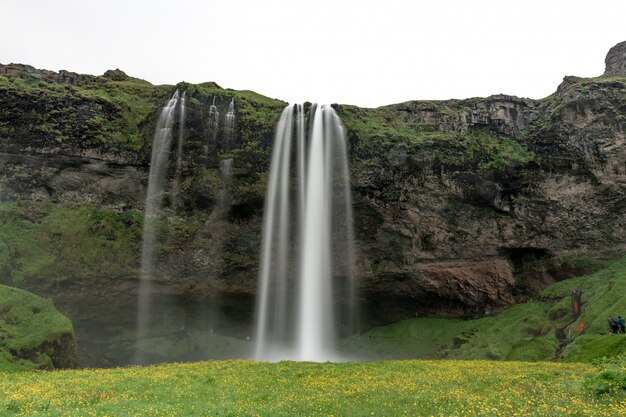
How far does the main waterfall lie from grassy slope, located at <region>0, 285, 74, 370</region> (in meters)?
23.7

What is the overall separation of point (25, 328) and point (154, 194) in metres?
23.5

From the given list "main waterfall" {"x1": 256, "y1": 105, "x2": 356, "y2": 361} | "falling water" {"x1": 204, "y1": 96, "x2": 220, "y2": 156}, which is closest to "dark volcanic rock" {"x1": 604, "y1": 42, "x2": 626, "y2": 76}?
"main waterfall" {"x1": 256, "y1": 105, "x2": 356, "y2": 361}

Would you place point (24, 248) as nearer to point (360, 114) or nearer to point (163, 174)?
point (163, 174)

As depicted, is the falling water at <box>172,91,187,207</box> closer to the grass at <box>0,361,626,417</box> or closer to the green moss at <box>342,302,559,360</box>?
the green moss at <box>342,302,559,360</box>

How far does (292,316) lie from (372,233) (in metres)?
14.3

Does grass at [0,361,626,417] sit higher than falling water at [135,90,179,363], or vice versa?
falling water at [135,90,179,363]

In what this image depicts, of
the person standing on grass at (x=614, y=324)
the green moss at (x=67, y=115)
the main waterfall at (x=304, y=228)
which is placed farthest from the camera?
the green moss at (x=67, y=115)

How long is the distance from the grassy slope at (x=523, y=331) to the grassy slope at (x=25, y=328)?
105ft

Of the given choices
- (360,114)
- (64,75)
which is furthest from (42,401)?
(64,75)

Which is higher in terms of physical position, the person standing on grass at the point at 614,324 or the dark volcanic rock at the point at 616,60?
the dark volcanic rock at the point at 616,60

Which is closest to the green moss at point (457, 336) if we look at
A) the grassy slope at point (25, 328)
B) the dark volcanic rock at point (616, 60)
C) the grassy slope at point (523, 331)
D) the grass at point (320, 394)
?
the grassy slope at point (523, 331)

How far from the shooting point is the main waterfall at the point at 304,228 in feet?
165

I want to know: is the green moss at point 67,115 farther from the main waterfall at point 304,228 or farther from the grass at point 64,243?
the main waterfall at point 304,228

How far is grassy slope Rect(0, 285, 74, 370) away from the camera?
27.9 meters
